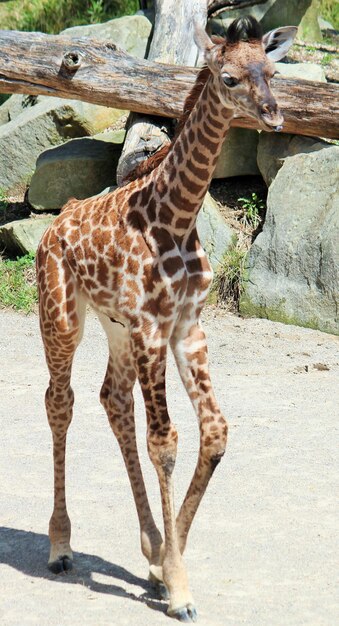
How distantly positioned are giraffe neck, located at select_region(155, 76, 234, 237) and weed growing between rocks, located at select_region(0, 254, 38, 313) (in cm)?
580

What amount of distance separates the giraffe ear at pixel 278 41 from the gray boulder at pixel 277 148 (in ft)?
19.4

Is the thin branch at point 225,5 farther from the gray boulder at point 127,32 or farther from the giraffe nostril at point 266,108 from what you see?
the giraffe nostril at point 266,108

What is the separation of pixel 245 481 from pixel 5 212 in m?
6.64

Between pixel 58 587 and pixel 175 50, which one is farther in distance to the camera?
pixel 175 50

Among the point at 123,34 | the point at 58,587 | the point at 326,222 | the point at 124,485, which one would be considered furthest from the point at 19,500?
the point at 123,34

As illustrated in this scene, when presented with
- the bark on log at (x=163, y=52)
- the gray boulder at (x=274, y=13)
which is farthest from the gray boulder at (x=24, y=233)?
the gray boulder at (x=274, y=13)

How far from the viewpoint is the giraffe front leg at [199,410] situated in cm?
447

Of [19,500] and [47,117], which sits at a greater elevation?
[47,117]

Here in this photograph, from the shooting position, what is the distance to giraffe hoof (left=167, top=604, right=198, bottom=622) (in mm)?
4344

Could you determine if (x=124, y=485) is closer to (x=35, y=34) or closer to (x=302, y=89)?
(x=302, y=89)

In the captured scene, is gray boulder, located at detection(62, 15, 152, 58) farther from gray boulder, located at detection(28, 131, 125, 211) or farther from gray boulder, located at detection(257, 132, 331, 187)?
gray boulder, located at detection(257, 132, 331, 187)

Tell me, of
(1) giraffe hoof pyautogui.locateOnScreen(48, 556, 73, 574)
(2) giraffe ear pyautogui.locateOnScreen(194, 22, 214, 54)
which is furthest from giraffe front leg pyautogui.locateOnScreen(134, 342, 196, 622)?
(2) giraffe ear pyautogui.locateOnScreen(194, 22, 214, 54)

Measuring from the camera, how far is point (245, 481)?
609 cm

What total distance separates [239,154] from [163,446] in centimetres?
695
